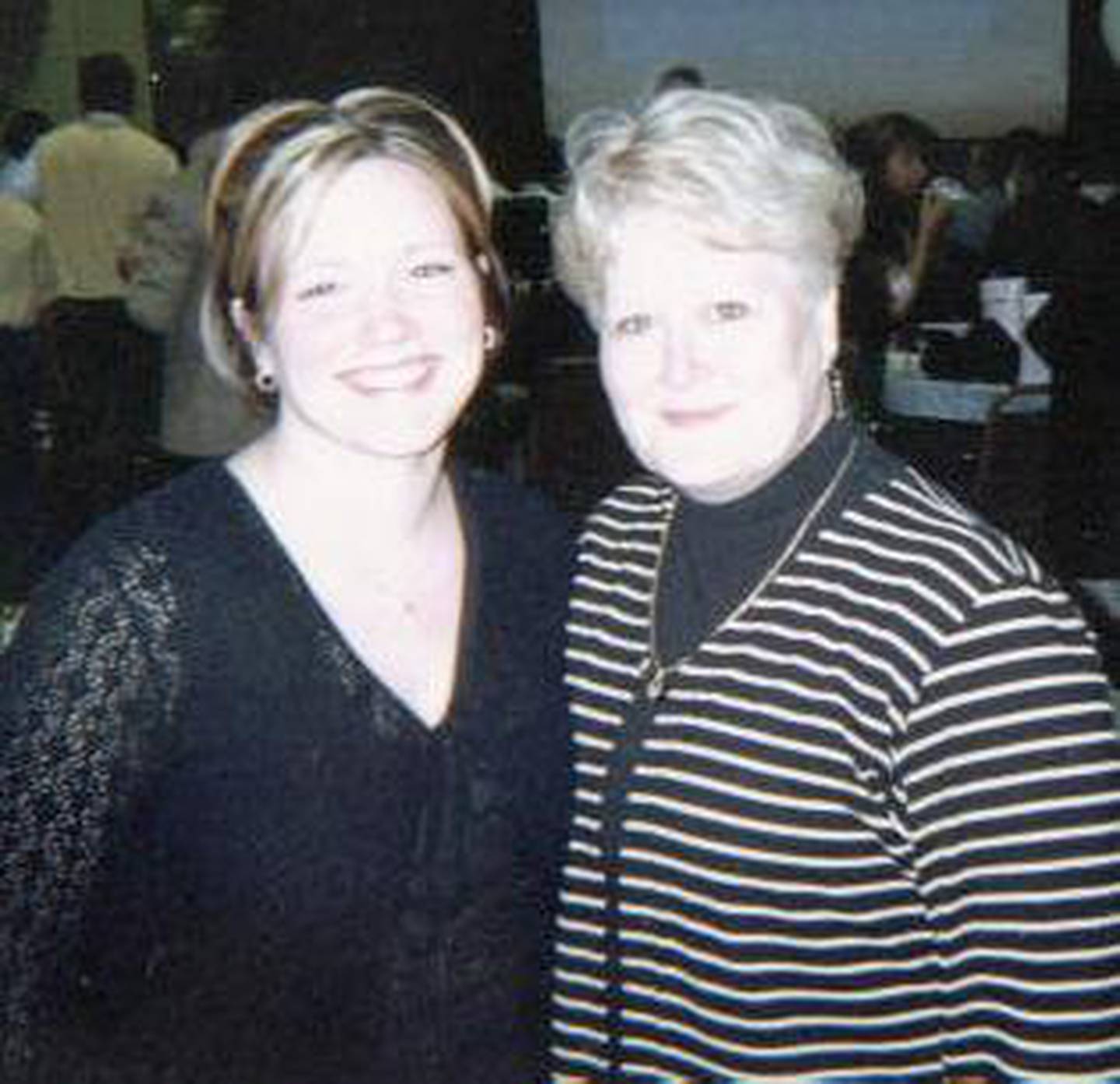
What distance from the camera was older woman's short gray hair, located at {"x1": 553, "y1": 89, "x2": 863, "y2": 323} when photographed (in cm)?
155

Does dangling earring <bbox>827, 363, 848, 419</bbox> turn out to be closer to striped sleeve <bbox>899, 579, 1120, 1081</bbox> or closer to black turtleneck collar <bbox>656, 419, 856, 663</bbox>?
black turtleneck collar <bbox>656, 419, 856, 663</bbox>

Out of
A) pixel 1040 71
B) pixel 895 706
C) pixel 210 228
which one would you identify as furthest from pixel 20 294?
pixel 1040 71

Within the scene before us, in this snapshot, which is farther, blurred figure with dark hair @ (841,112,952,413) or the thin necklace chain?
blurred figure with dark hair @ (841,112,952,413)

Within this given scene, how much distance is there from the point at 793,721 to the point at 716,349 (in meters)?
0.37

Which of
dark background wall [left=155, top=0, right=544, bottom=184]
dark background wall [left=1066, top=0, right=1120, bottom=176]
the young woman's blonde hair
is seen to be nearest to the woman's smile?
the young woman's blonde hair

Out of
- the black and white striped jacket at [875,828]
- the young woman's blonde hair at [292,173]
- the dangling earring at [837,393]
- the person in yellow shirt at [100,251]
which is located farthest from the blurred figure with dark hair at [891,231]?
the black and white striped jacket at [875,828]

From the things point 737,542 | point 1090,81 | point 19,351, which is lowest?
point 19,351

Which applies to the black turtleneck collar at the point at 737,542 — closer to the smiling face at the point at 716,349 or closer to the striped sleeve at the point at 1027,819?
the smiling face at the point at 716,349

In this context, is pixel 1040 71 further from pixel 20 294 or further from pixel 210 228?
pixel 210 228

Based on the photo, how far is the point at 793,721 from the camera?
148 centimetres

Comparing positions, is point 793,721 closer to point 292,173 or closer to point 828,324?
point 828,324

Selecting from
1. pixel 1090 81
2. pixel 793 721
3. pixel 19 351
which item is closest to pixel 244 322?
pixel 793 721

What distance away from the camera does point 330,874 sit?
1.57 meters

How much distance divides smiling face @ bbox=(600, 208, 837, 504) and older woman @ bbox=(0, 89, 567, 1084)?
0.23 m
